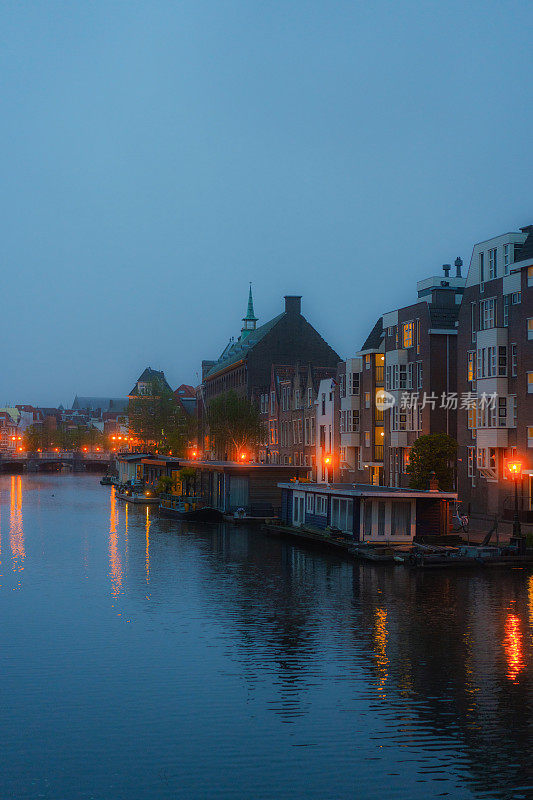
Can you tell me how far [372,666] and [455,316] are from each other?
53.3m

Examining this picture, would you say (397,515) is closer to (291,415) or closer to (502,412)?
(502,412)

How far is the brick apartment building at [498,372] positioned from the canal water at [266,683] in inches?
735

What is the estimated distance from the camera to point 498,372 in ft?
217

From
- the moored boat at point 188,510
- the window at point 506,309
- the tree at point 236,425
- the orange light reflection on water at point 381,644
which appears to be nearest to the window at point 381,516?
the orange light reflection on water at point 381,644


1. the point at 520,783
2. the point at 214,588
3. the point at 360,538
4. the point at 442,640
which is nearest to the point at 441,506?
the point at 360,538

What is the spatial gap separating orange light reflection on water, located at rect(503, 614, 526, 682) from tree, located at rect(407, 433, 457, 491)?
30.9 metres

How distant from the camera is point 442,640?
32.6m

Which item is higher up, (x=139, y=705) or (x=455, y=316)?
→ (x=455, y=316)

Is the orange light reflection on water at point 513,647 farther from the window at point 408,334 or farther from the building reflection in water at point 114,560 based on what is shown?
the window at point 408,334

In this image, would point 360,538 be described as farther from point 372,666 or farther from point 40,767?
point 40,767

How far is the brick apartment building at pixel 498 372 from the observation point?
6366 cm

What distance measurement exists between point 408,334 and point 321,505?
23.3 m

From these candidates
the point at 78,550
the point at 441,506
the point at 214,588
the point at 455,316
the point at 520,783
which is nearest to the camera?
the point at 520,783

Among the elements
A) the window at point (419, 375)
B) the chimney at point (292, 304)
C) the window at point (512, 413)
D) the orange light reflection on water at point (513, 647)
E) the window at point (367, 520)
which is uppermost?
the chimney at point (292, 304)
